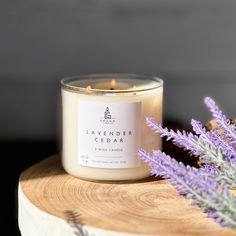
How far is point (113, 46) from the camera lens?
1.46 meters

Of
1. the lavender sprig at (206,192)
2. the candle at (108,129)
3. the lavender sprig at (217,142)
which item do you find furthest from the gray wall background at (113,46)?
the lavender sprig at (206,192)

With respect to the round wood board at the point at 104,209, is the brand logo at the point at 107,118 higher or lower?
higher

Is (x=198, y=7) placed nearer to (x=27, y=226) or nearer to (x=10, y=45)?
(x=10, y=45)

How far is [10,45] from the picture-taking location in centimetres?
145

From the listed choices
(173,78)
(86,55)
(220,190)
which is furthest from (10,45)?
(220,190)

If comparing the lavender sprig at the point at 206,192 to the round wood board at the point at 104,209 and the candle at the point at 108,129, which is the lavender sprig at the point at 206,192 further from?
the candle at the point at 108,129

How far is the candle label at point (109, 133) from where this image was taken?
2.48ft

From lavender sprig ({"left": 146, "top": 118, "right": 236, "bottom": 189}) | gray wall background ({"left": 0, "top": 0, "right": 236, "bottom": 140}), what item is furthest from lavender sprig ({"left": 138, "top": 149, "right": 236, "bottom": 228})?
gray wall background ({"left": 0, "top": 0, "right": 236, "bottom": 140})

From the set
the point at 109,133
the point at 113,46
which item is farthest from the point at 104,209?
the point at 113,46

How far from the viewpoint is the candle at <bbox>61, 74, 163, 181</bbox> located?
2.48 ft

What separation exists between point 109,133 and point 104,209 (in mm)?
116

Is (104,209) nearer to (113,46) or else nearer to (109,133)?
(109,133)

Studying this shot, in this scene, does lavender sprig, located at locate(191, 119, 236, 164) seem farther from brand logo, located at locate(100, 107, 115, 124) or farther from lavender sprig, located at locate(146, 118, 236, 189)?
brand logo, located at locate(100, 107, 115, 124)

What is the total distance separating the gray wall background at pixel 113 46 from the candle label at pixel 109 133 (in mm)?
712
